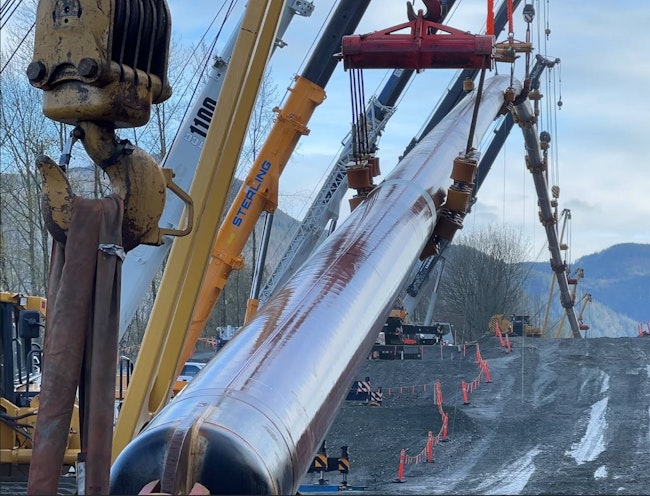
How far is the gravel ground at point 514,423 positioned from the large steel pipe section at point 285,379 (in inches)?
402

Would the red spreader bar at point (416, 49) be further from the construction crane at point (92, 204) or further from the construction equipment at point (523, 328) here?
the construction equipment at point (523, 328)

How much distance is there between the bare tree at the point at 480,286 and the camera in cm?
7169

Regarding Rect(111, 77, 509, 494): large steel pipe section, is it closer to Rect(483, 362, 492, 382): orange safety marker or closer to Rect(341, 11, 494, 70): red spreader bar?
Rect(341, 11, 494, 70): red spreader bar

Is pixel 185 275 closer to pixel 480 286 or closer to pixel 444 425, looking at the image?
pixel 444 425

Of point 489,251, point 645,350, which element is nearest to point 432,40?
point 645,350

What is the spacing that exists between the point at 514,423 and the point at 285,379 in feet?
68.4

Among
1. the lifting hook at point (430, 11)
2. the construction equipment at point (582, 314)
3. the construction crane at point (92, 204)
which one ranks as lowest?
the construction crane at point (92, 204)

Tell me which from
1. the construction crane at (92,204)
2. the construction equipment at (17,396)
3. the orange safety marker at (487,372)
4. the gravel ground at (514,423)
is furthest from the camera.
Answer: the orange safety marker at (487,372)

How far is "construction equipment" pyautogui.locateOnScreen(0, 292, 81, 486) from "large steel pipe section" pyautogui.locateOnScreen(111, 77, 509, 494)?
4402mm

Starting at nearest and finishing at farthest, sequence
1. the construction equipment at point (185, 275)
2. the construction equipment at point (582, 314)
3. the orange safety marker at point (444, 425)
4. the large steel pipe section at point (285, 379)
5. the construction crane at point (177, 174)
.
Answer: the large steel pipe section at point (285, 379) < the construction equipment at point (185, 275) < the construction crane at point (177, 174) < the orange safety marker at point (444, 425) < the construction equipment at point (582, 314)

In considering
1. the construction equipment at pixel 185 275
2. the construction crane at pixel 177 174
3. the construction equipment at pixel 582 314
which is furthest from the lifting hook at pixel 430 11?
the construction equipment at pixel 582 314

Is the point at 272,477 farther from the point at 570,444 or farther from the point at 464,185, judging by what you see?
the point at 570,444

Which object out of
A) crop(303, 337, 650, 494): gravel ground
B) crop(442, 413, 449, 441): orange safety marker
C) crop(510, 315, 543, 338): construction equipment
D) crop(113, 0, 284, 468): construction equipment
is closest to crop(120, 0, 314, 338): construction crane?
crop(113, 0, 284, 468): construction equipment

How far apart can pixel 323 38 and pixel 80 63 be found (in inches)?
435
